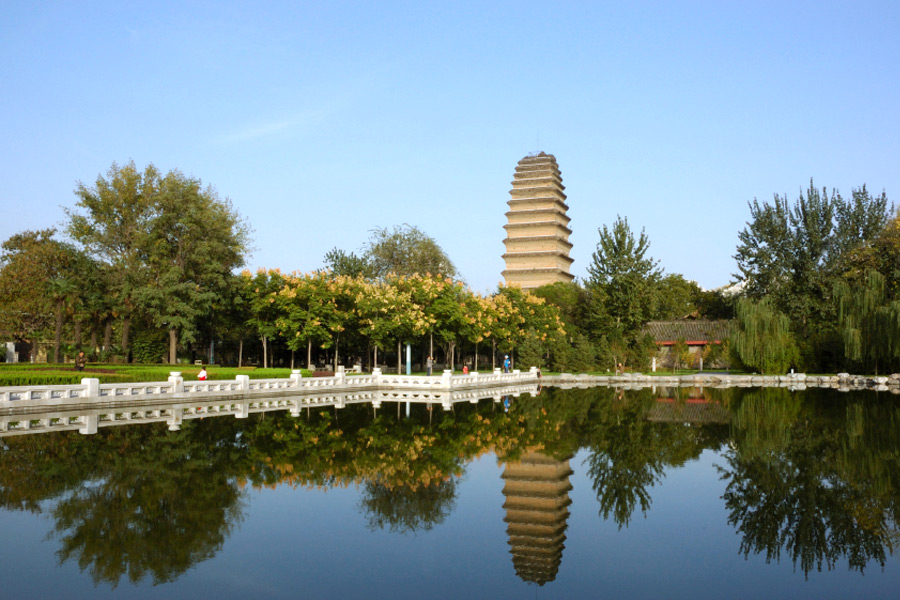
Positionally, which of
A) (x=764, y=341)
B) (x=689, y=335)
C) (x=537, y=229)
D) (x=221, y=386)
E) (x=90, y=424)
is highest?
(x=537, y=229)

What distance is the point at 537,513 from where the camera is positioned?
398 inches

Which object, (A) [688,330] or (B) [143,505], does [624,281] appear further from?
(B) [143,505]

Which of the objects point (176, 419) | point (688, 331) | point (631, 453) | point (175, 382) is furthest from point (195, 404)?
point (688, 331)

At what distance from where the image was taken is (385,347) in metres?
46.7

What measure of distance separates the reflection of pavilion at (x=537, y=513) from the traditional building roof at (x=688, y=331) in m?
46.7

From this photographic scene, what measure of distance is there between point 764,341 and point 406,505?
3845 cm

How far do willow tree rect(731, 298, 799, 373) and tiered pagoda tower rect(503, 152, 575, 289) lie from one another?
3949 centimetres

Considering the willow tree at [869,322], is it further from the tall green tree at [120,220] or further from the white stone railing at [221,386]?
the tall green tree at [120,220]

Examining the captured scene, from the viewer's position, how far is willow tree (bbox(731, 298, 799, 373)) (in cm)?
4438

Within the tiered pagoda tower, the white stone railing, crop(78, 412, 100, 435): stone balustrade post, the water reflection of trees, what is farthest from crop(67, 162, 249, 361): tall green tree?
the tiered pagoda tower

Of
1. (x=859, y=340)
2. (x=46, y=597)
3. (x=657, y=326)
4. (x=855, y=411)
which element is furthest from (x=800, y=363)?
(x=46, y=597)

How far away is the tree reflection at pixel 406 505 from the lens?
382 inches

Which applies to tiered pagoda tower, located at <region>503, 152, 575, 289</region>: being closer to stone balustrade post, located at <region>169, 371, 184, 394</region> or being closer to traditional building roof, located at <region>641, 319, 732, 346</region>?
traditional building roof, located at <region>641, 319, 732, 346</region>

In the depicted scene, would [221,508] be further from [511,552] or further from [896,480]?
[896,480]
